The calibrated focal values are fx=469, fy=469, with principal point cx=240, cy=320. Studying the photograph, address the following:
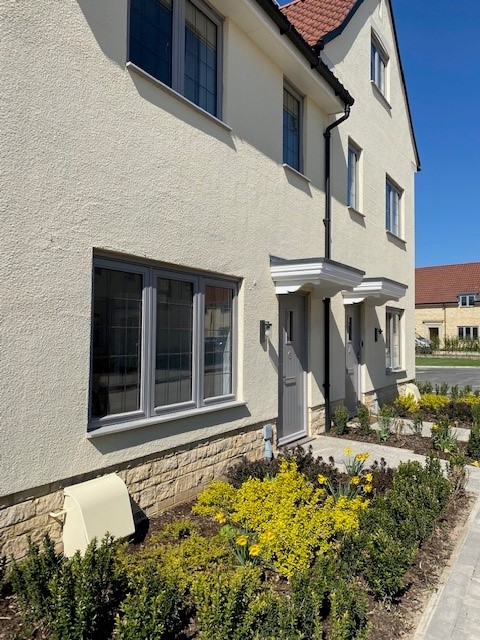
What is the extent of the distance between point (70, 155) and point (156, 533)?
11.5ft

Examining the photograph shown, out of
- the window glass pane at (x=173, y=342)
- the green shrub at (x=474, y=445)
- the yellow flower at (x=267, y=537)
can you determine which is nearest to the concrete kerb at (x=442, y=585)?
the yellow flower at (x=267, y=537)

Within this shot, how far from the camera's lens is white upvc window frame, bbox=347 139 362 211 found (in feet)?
34.4

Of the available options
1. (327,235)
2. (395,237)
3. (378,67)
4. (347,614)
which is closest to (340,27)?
(378,67)

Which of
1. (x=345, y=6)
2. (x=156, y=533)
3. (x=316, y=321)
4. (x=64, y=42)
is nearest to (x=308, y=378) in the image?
(x=316, y=321)

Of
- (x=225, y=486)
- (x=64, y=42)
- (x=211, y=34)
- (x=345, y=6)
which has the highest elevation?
(x=345, y=6)

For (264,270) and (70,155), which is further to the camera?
(264,270)

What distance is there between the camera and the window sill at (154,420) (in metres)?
4.25

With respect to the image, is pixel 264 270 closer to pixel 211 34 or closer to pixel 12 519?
pixel 211 34

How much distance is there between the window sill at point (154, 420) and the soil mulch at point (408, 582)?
3.28 feet

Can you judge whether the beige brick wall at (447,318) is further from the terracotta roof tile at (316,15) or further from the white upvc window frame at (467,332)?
the terracotta roof tile at (316,15)

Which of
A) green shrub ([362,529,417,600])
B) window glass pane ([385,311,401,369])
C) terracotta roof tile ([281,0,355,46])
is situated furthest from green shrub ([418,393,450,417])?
terracotta roof tile ([281,0,355,46])

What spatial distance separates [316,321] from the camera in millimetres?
8672

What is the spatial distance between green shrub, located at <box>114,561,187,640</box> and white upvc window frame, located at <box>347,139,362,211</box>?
8801mm

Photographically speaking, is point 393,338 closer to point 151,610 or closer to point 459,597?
point 459,597
